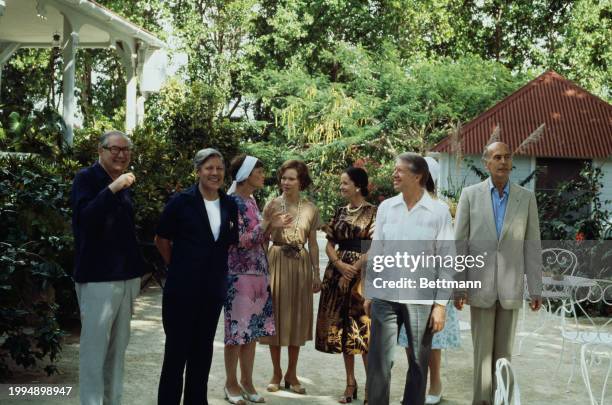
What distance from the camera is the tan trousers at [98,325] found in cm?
493

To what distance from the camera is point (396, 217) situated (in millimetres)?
5129

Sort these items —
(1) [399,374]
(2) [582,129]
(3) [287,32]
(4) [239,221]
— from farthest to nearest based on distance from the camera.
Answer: (3) [287,32], (2) [582,129], (1) [399,374], (4) [239,221]

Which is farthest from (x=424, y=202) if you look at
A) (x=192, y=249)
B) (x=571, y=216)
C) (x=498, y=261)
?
(x=571, y=216)

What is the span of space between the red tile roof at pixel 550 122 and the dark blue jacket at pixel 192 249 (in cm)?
1727

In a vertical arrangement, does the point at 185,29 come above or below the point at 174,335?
above

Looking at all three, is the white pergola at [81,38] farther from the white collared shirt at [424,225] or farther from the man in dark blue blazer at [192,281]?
the white collared shirt at [424,225]

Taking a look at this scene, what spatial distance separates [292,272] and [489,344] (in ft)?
5.50

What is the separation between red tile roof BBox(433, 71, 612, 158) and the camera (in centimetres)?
2241

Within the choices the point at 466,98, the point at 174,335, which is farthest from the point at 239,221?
the point at 466,98

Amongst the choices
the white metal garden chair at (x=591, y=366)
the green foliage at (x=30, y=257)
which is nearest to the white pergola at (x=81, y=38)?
the green foliage at (x=30, y=257)

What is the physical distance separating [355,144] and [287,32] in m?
4.93

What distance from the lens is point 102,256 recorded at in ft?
16.2

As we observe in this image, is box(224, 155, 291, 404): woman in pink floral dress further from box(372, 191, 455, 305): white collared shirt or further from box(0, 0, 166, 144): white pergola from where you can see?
box(0, 0, 166, 144): white pergola

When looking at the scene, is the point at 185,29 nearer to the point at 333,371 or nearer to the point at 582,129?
the point at 582,129
